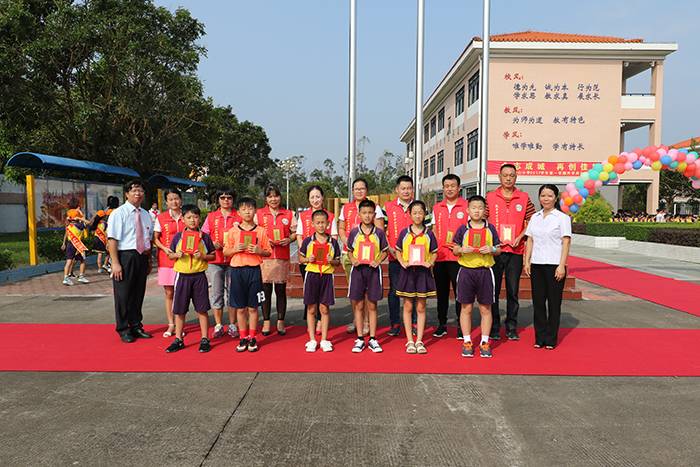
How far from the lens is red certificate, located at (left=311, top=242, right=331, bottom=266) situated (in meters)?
5.03

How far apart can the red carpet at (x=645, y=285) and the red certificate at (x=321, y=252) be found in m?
5.69

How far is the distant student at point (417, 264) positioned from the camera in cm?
491

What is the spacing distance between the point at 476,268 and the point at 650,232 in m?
14.8

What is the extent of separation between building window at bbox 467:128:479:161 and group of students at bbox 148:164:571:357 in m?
23.4

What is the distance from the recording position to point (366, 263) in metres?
4.96

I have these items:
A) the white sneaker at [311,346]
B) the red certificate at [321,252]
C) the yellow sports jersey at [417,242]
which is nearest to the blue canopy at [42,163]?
the red certificate at [321,252]

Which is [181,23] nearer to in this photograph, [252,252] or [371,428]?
[252,252]

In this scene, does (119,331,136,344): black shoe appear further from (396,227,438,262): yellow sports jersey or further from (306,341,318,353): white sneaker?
(396,227,438,262): yellow sports jersey

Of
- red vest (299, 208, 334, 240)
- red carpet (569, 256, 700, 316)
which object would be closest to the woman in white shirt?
red vest (299, 208, 334, 240)

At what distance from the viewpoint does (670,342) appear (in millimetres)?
5465

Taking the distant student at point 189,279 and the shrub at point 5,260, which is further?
the shrub at point 5,260

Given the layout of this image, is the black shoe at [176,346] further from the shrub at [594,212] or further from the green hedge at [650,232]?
the shrub at [594,212]

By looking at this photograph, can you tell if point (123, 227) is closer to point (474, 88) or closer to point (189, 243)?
point (189, 243)

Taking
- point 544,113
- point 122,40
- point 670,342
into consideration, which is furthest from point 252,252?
point 544,113
